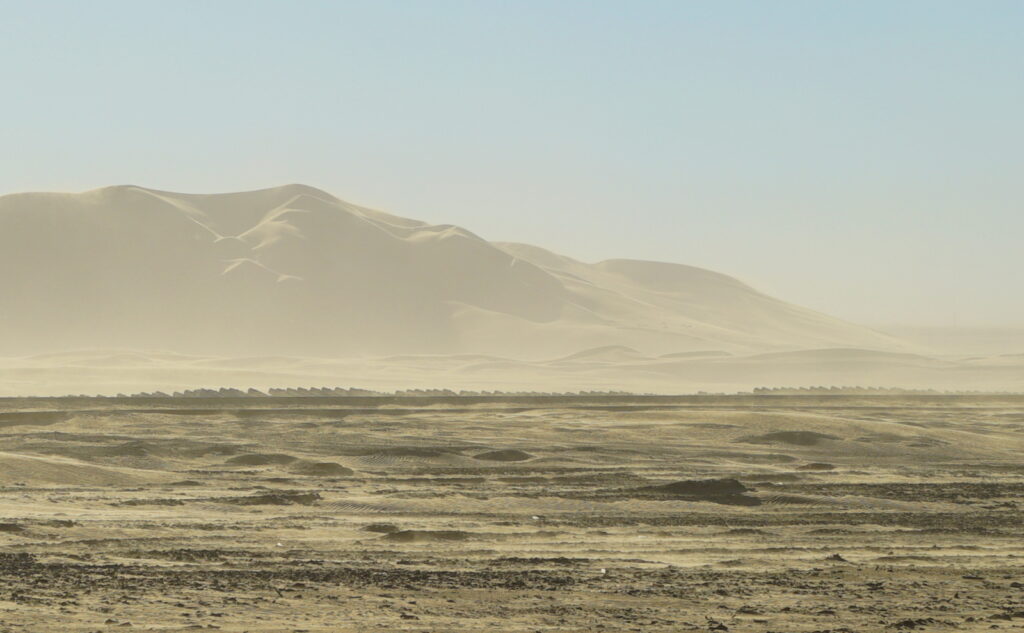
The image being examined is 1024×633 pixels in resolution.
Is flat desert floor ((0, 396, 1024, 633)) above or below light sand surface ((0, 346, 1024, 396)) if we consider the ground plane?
below

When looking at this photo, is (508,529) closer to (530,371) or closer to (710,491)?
(710,491)

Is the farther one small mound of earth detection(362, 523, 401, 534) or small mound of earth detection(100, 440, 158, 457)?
small mound of earth detection(100, 440, 158, 457)

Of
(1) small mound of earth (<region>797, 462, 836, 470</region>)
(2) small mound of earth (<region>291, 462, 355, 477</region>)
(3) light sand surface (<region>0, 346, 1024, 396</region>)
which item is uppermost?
(3) light sand surface (<region>0, 346, 1024, 396</region>)

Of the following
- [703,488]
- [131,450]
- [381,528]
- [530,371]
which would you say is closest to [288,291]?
[530,371]

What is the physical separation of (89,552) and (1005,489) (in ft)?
50.0

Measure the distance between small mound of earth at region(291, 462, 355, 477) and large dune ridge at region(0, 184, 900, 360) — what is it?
11102cm

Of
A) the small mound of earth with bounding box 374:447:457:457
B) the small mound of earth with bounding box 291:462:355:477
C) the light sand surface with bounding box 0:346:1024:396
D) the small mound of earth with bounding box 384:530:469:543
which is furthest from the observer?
the light sand surface with bounding box 0:346:1024:396

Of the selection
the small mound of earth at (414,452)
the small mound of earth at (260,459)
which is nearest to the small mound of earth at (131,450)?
the small mound of earth at (260,459)

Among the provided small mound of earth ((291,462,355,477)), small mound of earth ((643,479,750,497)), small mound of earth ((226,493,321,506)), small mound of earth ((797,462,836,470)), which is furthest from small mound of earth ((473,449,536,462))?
small mound of earth ((226,493,321,506))

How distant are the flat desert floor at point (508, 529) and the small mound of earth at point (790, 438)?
0.10 m

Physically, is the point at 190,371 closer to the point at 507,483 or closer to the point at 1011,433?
the point at 1011,433

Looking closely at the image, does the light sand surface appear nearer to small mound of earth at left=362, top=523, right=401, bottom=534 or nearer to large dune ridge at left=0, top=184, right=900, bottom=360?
large dune ridge at left=0, top=184, right=900, bottom=360

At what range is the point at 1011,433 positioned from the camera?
41219mm

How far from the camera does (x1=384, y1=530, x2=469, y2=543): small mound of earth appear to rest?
1697 centimetres
